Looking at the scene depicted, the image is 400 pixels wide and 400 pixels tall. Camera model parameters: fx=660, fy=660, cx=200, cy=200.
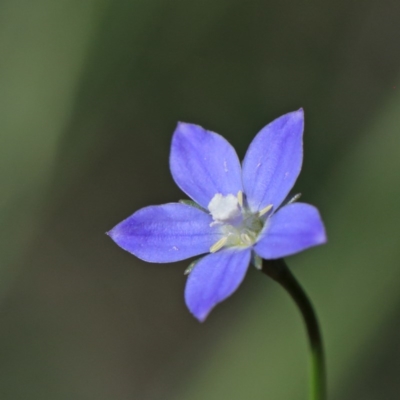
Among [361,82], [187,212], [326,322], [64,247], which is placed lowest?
[64,247]

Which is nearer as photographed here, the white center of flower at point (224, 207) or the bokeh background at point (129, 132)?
the white center of flower at point (224, 207)

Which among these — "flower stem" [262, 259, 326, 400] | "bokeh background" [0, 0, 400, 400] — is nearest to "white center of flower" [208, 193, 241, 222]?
"flower stem" [262, 259, 326, 400]

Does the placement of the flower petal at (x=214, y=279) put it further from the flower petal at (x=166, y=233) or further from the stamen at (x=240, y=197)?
the stamen at (x=240, y=197)

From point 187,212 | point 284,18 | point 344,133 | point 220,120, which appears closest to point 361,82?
point 344,133

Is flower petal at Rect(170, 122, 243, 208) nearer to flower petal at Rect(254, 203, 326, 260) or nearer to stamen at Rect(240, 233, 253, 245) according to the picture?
stamen at Rect(240, 233, 253, 245)

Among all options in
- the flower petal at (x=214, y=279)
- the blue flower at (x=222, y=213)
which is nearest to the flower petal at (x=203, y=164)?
the blue flower at (x=222, y=213)

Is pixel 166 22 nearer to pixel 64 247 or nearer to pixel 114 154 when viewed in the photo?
pixel 114 154

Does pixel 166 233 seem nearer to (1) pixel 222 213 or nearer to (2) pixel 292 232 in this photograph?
(1) pixel 222 213
